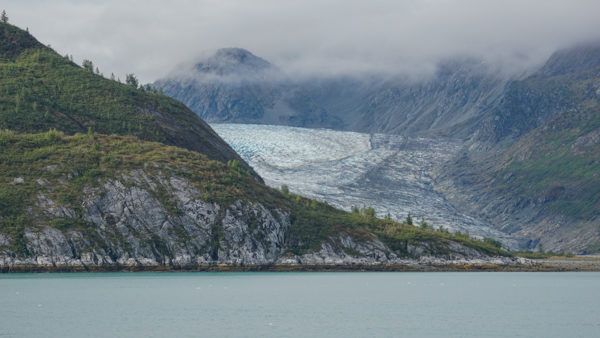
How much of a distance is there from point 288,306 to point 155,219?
57.8 metres

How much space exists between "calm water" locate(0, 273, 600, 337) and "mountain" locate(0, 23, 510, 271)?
524 cm

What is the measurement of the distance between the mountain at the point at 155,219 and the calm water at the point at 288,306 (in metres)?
5.24

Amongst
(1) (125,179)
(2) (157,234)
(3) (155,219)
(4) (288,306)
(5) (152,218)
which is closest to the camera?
(4) (288,306)

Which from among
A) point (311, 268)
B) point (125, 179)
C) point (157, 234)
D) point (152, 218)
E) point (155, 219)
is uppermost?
point (125, 179)

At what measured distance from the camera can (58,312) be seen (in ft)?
306

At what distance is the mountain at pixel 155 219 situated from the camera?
484 ft

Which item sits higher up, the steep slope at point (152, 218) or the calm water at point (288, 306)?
the steep slope at point (152, 218)

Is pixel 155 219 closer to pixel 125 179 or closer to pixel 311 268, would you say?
pixel 125 179

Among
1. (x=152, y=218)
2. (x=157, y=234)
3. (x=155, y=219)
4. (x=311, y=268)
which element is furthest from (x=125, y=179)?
(x=311, y=268)

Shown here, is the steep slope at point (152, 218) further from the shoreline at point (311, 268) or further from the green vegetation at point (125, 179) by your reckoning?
the shoreline at point (311, 268)

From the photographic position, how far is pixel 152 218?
156250 millimetres

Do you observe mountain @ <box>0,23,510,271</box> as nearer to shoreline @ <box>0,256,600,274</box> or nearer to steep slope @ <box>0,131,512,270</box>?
steep slope @ <box>0,131,512,270</box>

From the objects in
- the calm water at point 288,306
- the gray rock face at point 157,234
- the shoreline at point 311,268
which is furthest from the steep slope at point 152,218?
the calm water at point 288,306

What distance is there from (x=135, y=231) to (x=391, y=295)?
159 ft
